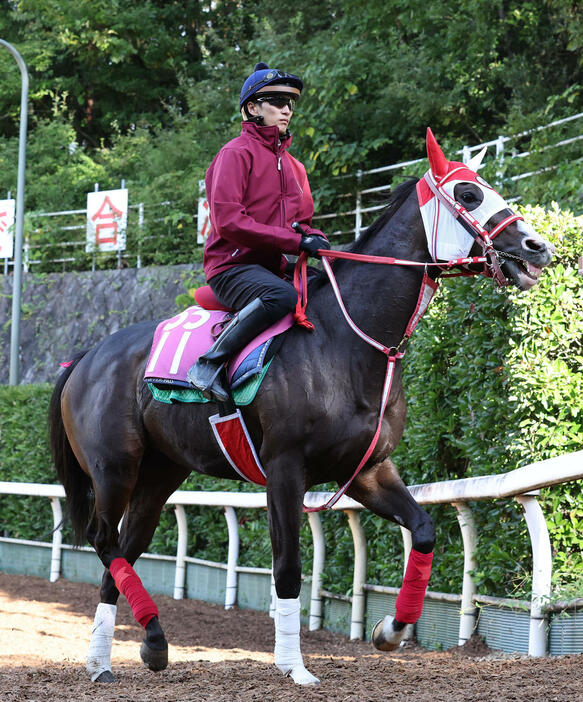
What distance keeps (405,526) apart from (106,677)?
1849 mm

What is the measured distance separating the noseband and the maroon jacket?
735mm

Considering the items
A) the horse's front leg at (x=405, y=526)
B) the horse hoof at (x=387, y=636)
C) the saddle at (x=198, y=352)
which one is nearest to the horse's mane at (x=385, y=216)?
the saddle at (x=198, y=352)

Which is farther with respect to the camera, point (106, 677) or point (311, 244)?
point (106, 677)

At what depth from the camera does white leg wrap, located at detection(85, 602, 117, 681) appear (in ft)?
17.2

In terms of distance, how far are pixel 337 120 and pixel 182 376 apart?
13720 millimetres

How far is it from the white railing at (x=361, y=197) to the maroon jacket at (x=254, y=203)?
3.93 m

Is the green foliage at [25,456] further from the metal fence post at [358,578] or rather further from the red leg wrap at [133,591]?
the red leg wrap at [133,591]

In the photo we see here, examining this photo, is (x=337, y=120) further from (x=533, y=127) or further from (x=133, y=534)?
(x=133, y=534)

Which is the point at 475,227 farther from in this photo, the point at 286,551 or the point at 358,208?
the point at 358,208

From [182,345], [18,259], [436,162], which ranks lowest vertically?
[182,345]

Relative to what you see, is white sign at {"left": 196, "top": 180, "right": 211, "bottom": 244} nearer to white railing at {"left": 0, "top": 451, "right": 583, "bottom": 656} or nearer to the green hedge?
white railing at {"left": 0, "top": 451, "right": 583, "bottom": 656}

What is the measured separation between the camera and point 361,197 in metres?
18.0

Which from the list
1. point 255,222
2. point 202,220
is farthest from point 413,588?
point 202,220

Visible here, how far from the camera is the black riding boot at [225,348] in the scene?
181 inches
